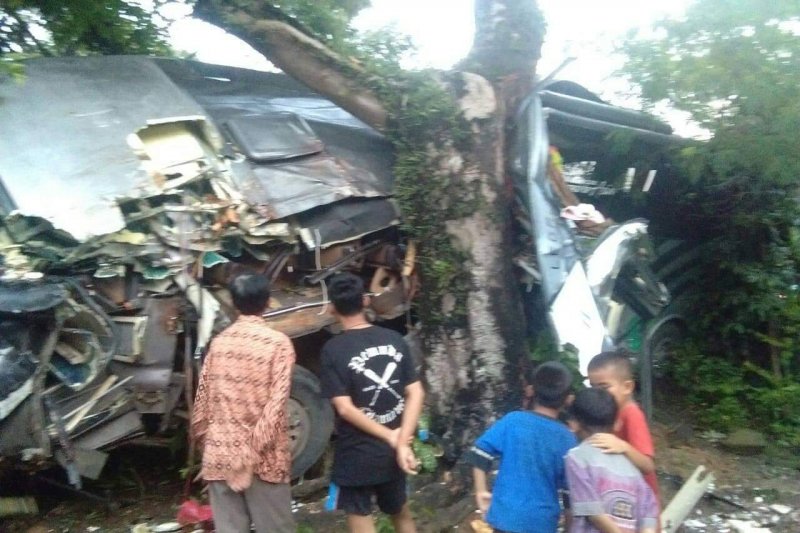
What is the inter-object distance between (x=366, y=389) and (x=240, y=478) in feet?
2.20

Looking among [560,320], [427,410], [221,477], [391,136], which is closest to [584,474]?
[221,477]

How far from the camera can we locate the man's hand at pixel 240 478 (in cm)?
334

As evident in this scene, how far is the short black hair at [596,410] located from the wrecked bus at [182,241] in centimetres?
156

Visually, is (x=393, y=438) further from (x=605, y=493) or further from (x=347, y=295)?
(x=605, y=493)

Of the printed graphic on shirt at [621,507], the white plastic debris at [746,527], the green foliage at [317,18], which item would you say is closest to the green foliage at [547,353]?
the white plastic debris at [746,527]

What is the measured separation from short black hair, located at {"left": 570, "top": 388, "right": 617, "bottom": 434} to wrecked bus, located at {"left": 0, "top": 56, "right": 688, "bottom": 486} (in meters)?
1.56

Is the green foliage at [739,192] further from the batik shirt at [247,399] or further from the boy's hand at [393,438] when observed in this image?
the batik shirt at [247,399]

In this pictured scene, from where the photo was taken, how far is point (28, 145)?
511cm

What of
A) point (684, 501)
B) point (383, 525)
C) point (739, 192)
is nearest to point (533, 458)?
point (383, 525)

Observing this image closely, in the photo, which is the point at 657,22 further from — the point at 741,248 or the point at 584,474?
the point at 584,474

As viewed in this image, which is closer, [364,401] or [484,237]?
[364,401]

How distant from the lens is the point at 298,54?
6152 mm

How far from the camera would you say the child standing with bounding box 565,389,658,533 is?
9.46ft

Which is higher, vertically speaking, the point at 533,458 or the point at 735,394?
the point at 533,458
